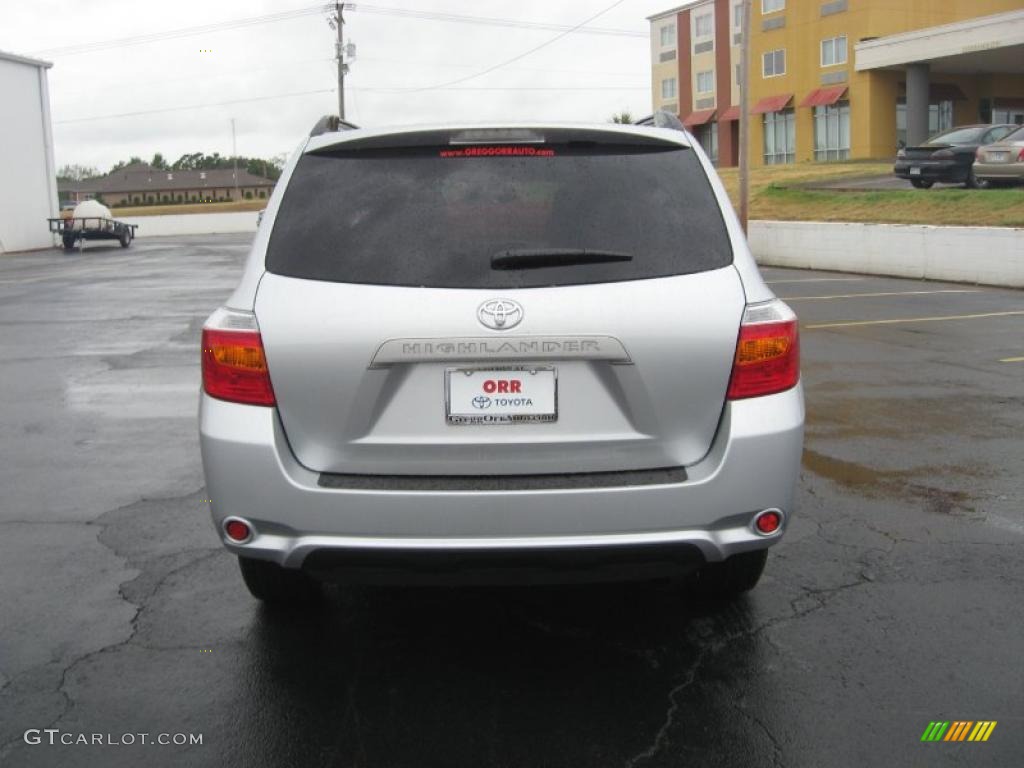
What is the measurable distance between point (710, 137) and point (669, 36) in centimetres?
946

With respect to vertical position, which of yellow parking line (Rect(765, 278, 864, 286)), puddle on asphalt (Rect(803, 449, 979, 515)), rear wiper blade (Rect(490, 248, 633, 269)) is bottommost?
puddle on asphalt (Rect(803, 449, 979, 515))

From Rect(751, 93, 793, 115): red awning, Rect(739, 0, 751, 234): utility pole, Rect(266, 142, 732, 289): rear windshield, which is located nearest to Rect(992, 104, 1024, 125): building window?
Rect(751, 93, 793, 115): red awning

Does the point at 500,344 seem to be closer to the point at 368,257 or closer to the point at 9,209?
the point at 368,257

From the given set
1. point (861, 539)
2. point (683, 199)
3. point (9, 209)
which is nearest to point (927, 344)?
point (861, 539)

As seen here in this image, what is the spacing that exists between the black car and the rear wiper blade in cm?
2491

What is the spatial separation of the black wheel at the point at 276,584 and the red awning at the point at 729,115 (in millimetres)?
62914

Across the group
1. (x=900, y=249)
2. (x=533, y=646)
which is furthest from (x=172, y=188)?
(x=533, y=646)

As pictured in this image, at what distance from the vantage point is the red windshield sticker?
3.67 m

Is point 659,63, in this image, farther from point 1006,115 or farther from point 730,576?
point 730,576

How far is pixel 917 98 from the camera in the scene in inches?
1804

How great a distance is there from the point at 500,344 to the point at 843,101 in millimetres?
53875

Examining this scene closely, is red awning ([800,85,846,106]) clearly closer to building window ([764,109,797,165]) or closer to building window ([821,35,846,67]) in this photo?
building window ([821,35,846,67])

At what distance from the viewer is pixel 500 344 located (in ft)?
10.8

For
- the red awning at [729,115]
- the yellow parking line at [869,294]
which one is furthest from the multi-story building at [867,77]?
the yellow parking line at [869,294]
